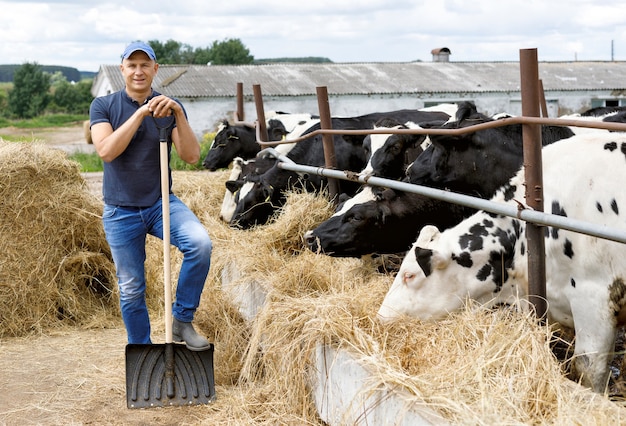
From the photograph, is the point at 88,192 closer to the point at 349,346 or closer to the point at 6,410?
the point at 6,410

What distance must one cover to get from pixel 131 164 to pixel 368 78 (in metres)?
24.4

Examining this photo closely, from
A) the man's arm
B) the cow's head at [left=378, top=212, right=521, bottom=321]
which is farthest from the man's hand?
the cow's head at [left=378, top=212, right=521, bottom=321]

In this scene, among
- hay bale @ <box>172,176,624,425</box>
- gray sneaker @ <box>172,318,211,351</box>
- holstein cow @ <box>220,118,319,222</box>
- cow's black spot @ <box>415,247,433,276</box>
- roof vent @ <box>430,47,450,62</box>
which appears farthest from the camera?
roof vent @ <box>430,47,450,62</box>

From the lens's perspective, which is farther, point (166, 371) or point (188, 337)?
point (188, 337)

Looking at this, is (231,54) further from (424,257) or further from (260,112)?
(424,257)

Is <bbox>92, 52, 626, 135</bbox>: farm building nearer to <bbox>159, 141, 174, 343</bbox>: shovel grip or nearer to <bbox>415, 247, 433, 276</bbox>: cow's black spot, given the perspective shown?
<bbox>159, 141, 174, 343</bbox>: shovel grip

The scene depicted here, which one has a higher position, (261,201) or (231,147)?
(231,147)

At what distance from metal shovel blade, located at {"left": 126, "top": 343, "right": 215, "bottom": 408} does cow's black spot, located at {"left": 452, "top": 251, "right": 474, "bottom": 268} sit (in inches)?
58.8

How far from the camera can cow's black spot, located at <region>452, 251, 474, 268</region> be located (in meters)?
4.25

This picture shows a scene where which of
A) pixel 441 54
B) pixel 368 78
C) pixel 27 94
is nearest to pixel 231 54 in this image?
pixel 27 94

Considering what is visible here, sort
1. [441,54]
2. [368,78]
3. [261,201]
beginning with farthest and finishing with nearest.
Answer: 1. [441,54]
2. [368,78]
3. [261,201]

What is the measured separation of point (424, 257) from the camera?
4184 mm

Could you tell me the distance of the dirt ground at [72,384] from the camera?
4.60m

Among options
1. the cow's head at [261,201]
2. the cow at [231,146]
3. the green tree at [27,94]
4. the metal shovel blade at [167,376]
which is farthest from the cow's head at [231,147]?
the green tree at [27,94]
